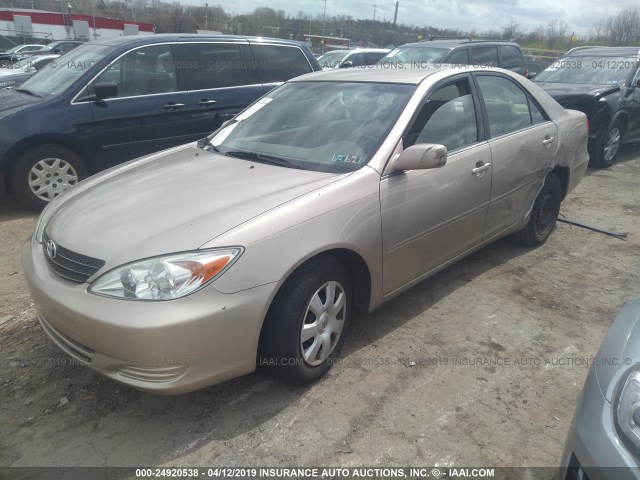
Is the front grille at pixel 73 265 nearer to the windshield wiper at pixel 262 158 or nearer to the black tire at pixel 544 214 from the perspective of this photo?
the windshield wiper at pixel 262 158

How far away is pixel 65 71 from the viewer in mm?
5496

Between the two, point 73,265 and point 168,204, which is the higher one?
point 168,204

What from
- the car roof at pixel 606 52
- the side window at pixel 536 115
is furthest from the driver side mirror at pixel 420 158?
the car roof at pixel 606 52

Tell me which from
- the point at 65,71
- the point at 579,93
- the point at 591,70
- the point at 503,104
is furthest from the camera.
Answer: the point at 591,70

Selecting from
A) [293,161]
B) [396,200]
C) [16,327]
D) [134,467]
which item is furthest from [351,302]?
[16,327]

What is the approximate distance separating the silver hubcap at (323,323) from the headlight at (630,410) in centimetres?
136

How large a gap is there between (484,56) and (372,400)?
8675 mm

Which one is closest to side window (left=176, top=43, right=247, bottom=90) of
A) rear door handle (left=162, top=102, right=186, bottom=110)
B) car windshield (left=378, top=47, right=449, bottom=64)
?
rear door handle (left=162, top=102, right=186, bottom=110)

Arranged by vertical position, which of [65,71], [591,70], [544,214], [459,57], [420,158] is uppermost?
[459,57]

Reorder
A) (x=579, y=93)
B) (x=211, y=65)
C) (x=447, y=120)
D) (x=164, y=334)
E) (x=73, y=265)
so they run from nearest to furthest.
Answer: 1. (x=164, y=334)
2. (x=73, y=265)
3. (x=447, y=120)
4. (x=211, y=65)
5. (x=579, y=93)

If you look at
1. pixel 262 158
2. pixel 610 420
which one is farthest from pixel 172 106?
pixel 610 420

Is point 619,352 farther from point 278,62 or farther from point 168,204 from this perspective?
point 278,62

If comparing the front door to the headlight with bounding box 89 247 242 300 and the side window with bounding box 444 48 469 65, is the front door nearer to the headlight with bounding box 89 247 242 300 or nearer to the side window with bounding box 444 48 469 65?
the headlight with bounding box 89 247 242 300

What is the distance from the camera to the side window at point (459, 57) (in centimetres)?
884
